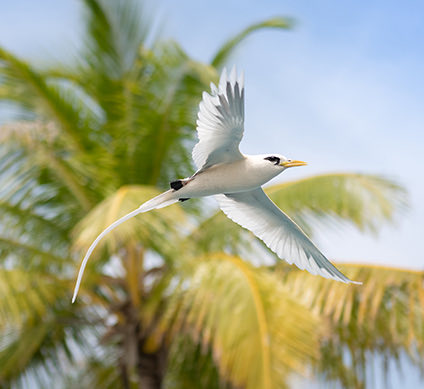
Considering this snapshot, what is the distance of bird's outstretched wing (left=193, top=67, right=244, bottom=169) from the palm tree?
11.0 ft

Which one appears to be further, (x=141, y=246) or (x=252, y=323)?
(x=141, y=246)

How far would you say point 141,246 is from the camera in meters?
6.93

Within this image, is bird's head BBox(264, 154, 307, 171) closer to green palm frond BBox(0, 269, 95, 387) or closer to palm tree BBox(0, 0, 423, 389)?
palm tree BBox(0, 0, 423, 389)

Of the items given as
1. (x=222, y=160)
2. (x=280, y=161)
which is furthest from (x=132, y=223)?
(x=280, y=161)

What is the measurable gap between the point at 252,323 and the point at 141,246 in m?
2.24

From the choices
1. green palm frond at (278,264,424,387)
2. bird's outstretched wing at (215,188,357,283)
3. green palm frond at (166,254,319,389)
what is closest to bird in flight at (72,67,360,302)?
bird's outstretched wing at (215,188,357,283)

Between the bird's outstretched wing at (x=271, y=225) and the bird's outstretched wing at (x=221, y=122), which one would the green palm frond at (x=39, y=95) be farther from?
the bird's outstretched wing at (x=221, y=122)

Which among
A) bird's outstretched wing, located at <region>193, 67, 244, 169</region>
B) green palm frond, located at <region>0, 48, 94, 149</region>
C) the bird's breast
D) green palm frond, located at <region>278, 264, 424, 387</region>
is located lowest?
green palm frond, located at <region>278, 264, 424, 387</region>

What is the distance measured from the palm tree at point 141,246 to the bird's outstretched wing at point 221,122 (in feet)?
11.0

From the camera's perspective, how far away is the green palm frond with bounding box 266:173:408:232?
6809 millimetres

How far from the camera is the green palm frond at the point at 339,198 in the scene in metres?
6.81

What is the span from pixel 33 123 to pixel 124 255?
2.02 metres

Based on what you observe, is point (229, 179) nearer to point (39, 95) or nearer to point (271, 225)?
point (271, 225)

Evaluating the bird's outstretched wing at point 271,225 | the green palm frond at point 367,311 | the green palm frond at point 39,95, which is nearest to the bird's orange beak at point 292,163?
the bird's outstretched wing at point 271,225
